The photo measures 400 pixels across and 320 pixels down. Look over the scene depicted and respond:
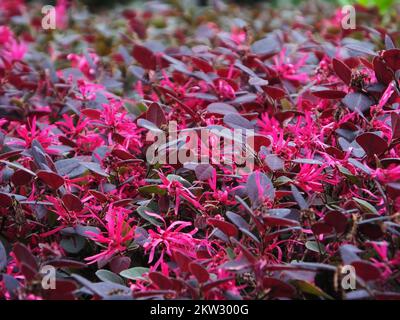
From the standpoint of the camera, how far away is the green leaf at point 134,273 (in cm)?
123

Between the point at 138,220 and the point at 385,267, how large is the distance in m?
0.58

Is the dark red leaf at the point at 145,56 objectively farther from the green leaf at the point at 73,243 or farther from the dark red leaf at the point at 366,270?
the dark red leaf at the point at 366,270

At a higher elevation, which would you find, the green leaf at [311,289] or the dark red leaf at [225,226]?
the dark red leaf at [225,226]

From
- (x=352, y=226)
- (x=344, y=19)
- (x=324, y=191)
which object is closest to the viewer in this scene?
(x=352, y=226)

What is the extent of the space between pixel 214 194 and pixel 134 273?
0.25 metres

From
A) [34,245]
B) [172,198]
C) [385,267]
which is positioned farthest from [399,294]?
[34,245]

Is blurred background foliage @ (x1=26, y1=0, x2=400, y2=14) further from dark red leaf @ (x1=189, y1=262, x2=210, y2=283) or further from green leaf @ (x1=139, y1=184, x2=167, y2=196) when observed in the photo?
dark red leaf @ (x1=189, y1=262, x2=210, y2=283)

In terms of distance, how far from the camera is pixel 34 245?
4.63 ft

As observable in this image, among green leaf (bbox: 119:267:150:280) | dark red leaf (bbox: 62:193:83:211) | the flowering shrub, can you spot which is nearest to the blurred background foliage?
the flowering shrub

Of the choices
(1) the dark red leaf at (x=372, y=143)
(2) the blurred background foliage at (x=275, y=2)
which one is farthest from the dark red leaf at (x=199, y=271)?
(2) the blurred background foliage at (x=275, y=2)

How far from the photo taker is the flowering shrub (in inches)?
44.9

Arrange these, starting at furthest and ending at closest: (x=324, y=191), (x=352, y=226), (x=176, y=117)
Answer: (x=176, y=117)
(x=324, y=191)
(x=352, y=226)

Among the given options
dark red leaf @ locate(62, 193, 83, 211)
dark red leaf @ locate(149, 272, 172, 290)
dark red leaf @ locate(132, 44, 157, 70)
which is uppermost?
dark red leaf @ locate(132, 44, 157, 70)

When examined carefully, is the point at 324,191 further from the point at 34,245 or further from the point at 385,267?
the point at 34,245
